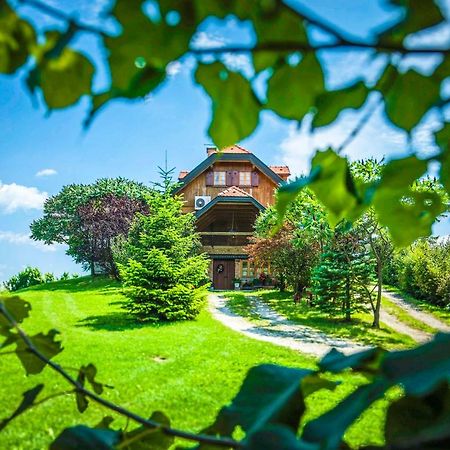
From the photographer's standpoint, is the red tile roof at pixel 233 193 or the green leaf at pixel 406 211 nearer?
the green leaf at pixel 406 211

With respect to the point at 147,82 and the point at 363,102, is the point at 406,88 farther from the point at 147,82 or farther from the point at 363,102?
the point at 147,82

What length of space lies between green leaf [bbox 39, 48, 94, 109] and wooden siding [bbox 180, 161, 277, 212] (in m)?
26.5

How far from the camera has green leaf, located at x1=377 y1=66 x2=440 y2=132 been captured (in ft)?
1.58

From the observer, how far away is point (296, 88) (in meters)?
0.47

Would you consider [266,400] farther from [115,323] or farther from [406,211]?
[115,323]

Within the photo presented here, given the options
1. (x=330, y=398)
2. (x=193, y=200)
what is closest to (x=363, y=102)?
(x=330, y=398)

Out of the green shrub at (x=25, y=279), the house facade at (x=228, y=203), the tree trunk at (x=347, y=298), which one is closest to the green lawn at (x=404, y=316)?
the tree trunk at (x=347, y=298)

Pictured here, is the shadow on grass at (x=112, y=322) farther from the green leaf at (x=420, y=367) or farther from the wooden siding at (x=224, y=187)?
the wooden siding at (x=224, y=187)

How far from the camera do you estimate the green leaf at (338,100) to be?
0.47 m

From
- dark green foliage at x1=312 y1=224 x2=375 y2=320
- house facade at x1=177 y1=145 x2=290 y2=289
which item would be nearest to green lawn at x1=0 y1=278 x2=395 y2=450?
dark green foliage at x1=312 y1=224 x2=375 y2=320

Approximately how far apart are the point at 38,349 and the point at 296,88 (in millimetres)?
569

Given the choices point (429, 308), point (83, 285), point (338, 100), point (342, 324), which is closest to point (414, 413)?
point (338, 100)

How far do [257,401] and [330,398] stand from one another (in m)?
6.69

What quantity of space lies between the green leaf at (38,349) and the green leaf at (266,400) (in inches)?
13.1
